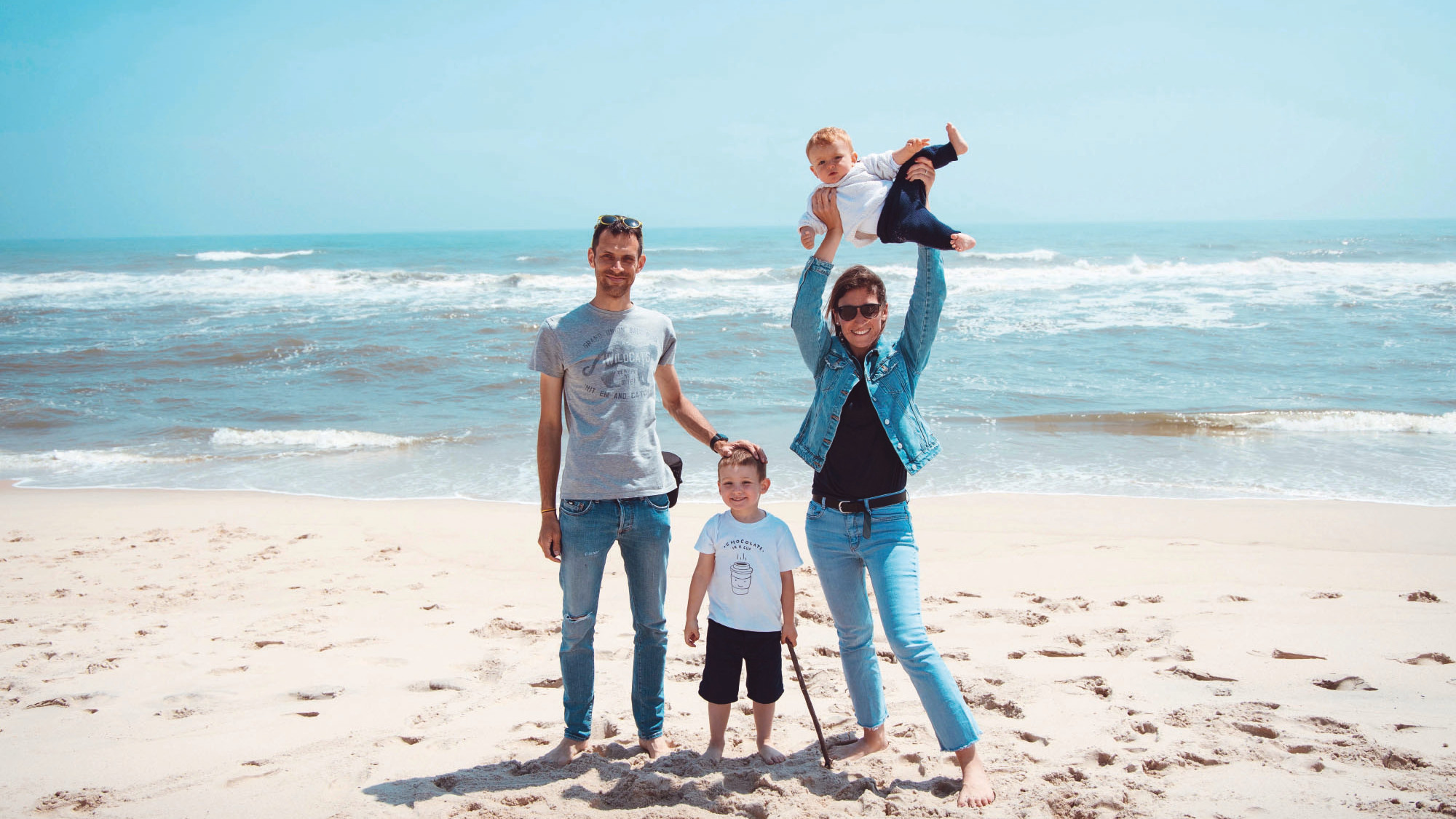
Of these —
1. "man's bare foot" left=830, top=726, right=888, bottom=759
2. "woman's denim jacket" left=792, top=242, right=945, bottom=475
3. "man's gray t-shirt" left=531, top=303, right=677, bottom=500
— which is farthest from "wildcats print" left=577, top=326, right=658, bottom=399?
"man's bare foot" left=830, top=726, right=888, bottom=759

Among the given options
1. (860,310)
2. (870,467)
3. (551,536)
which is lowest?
(551,536)

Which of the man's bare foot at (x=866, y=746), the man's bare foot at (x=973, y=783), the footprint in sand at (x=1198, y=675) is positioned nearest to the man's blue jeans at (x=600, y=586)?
the man's bare foot at (x=866, y=746)

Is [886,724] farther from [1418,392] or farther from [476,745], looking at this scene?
[1418,392]

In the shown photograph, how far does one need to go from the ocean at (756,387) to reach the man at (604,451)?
4.39 metres

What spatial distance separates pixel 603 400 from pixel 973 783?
5.81ft

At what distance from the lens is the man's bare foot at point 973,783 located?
279cm

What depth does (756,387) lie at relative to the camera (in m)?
12.6

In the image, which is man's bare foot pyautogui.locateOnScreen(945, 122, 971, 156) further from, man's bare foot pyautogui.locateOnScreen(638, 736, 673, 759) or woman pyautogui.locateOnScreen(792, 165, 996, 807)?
man's bare foot pyautogui.locateOnScreen(638, 736, 673, 759)

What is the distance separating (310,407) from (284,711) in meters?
8.69

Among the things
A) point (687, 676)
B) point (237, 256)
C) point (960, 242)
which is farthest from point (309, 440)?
point (237, 256)

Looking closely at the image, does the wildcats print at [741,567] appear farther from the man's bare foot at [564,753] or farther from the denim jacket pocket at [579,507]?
the man's bare foot at [564,753]

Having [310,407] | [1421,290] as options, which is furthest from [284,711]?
[1421,290]

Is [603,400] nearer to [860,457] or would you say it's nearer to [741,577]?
[741,577]

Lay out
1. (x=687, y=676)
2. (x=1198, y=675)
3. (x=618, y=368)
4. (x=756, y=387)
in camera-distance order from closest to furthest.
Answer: (x=618, y=368) < (x=1198, y=675) < (x=687, y=676) < (x=756, y=387)
